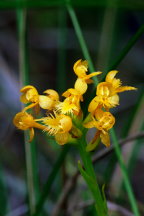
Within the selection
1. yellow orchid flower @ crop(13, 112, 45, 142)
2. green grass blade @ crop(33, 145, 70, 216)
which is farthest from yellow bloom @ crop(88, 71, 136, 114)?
green grass blade @ crop(33, 145, 70, 216)

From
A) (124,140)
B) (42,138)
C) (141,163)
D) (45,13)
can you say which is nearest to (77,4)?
(124,140)

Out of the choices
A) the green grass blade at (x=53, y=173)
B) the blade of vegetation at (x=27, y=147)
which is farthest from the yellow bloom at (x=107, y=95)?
the blade of vegetation at (x=27, y=147)

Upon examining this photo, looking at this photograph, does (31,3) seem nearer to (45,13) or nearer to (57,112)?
(57,112)

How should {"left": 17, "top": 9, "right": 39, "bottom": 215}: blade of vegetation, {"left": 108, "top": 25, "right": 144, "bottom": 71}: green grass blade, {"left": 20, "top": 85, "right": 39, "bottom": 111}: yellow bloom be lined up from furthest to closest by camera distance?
{"left": 17, "top": 9, "right": 39, "bottom": 215}: blade of vegetation < {"left": 108, "top": 25, "right": 144, "bottom": 71}: green grass blade < {"left": 20, "top": 85, "right": 39, "bottom": 111}: yellow bloom

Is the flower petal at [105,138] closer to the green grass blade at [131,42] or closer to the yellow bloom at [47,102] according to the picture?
the yellow bloom at [47,102]

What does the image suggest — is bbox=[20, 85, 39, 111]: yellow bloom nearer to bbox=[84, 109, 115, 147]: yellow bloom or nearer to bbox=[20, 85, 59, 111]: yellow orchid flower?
bbox=[20, 85, 59, 111]: yellow orchid flower
